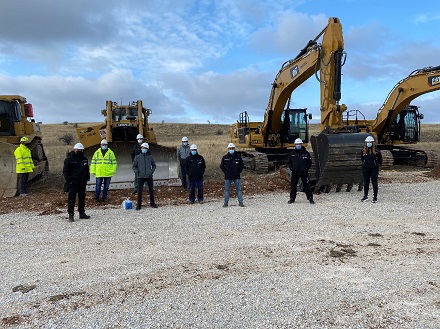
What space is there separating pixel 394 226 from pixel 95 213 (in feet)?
20.8

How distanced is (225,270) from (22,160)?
8734 millimetres

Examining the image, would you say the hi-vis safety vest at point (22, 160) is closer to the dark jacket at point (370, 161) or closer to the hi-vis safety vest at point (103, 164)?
the hi-vis safety vest at point (103, 164)

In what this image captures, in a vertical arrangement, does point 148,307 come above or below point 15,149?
below

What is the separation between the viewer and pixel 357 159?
1108 centimetres

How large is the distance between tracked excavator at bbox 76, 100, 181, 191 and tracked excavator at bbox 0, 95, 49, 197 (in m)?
1.63

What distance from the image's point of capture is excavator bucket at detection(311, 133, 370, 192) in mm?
10938

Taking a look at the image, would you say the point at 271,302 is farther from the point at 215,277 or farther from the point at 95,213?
the point at 95,213

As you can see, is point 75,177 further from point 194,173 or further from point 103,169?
point 194,173

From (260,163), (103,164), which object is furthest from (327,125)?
(103,164)

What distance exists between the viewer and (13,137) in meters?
13.3

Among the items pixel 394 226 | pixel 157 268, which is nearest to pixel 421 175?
pixel 394 226

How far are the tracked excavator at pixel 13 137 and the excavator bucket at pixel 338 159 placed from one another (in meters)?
9.04

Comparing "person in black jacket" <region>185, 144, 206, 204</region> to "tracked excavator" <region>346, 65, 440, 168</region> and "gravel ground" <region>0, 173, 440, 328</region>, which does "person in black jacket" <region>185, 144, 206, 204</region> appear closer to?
"gravel ground" <region>0, 173, 440, 328</region>

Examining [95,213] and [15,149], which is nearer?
[95,213]
